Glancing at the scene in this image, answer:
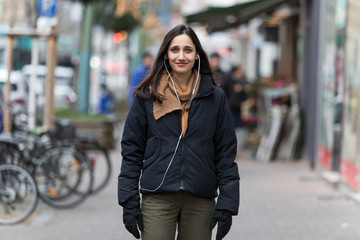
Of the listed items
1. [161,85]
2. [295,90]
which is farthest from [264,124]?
[161,85]

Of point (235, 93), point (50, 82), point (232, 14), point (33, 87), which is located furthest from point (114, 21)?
point (33, 87)

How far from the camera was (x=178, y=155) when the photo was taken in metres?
4.29

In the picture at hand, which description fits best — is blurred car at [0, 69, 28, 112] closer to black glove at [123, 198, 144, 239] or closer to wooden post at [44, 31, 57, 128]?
wooden post at [44, 31, 57, 128]

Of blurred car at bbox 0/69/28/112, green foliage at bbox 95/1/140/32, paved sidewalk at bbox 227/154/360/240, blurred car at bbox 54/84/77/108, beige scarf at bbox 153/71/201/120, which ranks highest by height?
green foliage at bbox 95/1/140/32

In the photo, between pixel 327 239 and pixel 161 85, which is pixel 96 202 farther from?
pixel 161 85

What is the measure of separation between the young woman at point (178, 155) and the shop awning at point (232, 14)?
10.1 m

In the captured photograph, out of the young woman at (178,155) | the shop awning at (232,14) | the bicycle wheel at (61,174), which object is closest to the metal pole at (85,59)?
the shop awning at (232,14)

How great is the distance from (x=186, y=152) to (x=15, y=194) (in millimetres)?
4210

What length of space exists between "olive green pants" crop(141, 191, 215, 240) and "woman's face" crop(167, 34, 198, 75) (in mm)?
667

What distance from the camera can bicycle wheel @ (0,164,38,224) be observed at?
8.08 m

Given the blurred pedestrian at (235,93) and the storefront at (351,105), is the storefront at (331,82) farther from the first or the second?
the blurred pedestrian at (235,93)

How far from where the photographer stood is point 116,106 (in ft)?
115

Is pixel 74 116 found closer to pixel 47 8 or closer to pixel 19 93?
pixel 47 8

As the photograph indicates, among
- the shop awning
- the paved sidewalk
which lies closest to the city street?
the paved sidewalk
